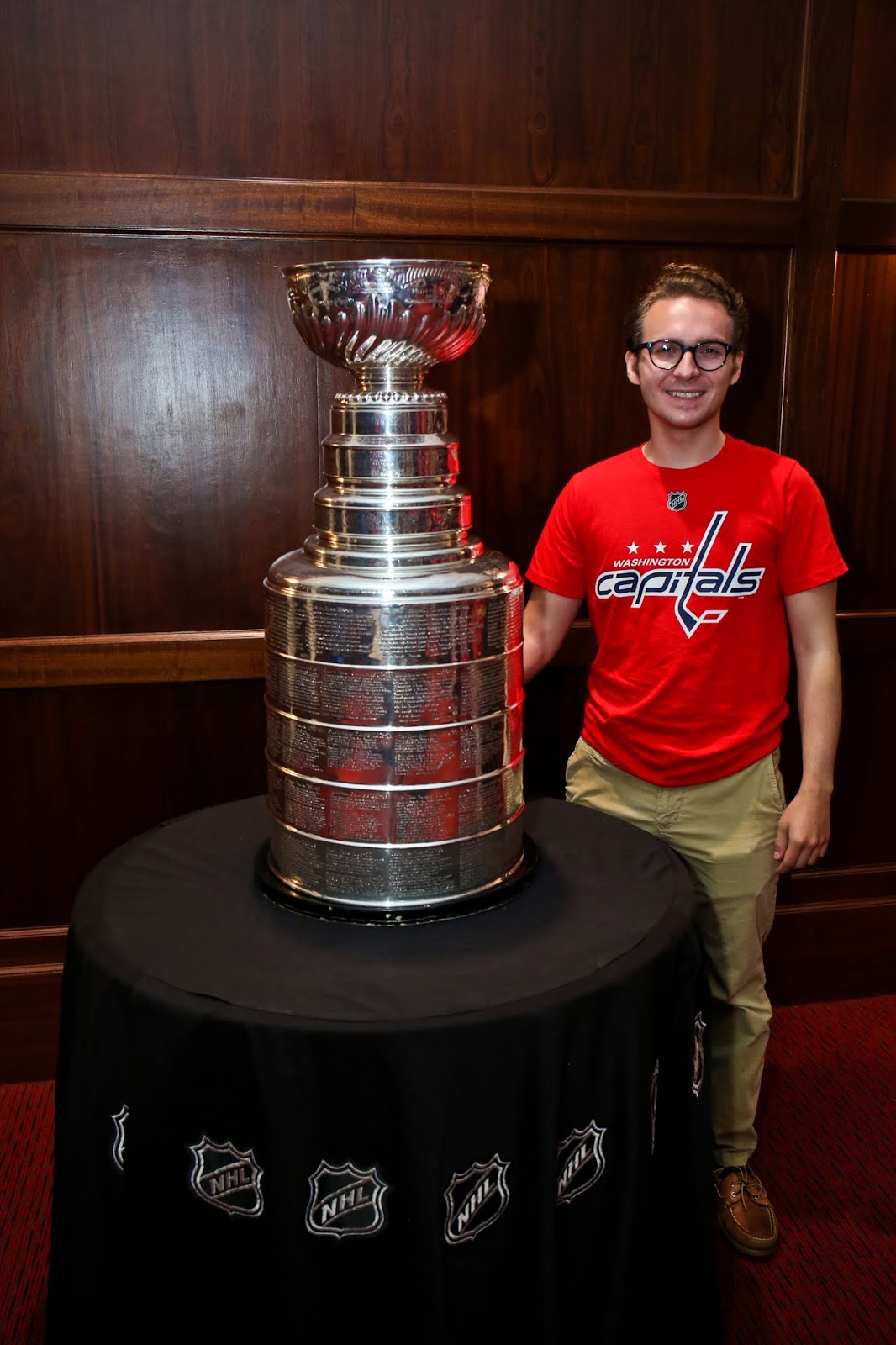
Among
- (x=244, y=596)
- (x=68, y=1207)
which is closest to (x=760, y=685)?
(x=244, y=596)

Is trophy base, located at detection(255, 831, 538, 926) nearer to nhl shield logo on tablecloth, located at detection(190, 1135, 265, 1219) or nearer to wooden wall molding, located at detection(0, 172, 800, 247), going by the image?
nhl shield logo on tablecloth, located at detection(190, 1135, 265, 1219)

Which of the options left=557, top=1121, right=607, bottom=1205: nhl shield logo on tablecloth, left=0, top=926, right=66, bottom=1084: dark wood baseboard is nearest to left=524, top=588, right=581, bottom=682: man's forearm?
left=557, top=1121, right=607, bottom=1205: nhl shield logo on tablecloth

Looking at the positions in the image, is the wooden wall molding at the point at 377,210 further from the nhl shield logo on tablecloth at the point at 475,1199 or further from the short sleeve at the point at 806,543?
the nhl shield logo on tablecloth at the point at 475,1199

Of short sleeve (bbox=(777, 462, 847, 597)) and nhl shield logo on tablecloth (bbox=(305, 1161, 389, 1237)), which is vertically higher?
short sleeve (bbox=(777, 462, 847, 597))

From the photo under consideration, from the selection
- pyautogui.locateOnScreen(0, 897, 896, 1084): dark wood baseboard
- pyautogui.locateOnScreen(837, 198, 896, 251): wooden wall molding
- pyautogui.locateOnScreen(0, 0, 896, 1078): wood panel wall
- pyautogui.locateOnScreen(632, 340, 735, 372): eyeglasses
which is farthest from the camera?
pyautogui.locateOnScreen(0, 897, 896, 1084): dark wood baseboard

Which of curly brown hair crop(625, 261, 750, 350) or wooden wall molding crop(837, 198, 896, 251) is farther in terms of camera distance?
wooden wall molding crop(837, 198, 896, 251)

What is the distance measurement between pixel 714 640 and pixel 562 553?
32cm

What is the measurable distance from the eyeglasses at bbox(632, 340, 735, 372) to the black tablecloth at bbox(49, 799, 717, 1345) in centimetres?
90

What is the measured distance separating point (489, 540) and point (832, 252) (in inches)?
39.3

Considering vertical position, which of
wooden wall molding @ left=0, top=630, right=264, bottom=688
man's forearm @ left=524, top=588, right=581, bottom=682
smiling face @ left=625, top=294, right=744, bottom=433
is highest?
smiling face @ left=625, top=294, right=744, bottom=433

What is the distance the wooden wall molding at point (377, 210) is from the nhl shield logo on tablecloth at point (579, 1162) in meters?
1.76

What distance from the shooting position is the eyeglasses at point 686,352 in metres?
1.73

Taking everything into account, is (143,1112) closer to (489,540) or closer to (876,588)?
(489,540)

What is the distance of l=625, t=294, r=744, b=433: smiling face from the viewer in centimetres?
174
